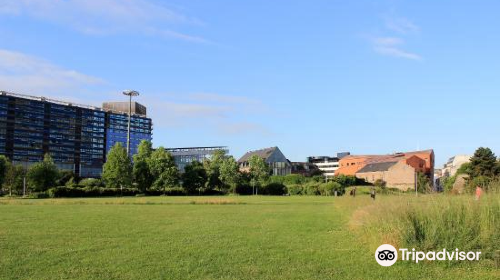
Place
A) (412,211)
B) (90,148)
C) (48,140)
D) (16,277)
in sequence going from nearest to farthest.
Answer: (16,277) < (412,211) < (48,140) < (90,148)

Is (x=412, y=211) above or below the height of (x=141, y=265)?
above

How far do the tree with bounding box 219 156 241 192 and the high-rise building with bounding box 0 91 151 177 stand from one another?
76240 millimetres

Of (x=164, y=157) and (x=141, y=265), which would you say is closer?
(x=141, y=265)

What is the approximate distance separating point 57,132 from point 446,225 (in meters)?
174

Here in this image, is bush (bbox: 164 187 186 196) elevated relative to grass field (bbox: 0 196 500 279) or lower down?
lower down

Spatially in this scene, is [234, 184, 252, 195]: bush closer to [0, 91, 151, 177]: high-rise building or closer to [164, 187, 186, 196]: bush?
[164, 187, 186, 196]: bush

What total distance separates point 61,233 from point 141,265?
753 cm

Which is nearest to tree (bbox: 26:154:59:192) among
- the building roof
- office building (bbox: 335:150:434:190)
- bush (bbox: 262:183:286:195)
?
bush (bbox: 262:183:286:195)

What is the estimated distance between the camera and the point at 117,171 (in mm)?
84375

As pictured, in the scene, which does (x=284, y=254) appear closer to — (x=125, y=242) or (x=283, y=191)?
(x=125, y=242)

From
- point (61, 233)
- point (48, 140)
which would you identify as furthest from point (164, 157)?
point (48, 140)

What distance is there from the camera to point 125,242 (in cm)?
1431

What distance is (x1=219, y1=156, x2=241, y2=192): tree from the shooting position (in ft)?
325

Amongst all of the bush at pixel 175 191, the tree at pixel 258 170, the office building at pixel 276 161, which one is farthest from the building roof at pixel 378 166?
the bush at pixel 175 191
